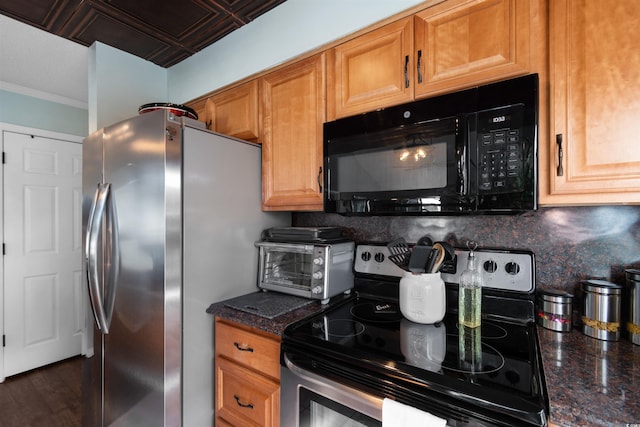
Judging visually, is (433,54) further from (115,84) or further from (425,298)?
(115,84)

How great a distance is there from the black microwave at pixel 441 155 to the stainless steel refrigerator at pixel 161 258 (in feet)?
1.78

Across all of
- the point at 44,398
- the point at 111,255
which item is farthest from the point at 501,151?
the point at 44,398

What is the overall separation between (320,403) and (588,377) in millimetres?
763

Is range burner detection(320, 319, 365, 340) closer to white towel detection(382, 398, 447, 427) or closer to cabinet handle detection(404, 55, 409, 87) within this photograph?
white towel detection(382, 398, 447, 427)

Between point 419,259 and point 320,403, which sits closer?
point 320,403

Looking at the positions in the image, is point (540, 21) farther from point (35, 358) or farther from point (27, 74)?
point (35, 358)

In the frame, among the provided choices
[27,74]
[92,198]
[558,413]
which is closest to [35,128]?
[27,74]

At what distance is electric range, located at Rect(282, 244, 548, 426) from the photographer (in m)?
0.72

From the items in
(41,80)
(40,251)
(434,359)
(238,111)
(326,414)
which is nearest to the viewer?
(434,359)

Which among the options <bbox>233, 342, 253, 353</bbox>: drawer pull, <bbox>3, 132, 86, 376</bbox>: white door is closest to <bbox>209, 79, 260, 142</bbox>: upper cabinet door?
<bbox>233, 342, 253, 353</bbox>: drawer pull

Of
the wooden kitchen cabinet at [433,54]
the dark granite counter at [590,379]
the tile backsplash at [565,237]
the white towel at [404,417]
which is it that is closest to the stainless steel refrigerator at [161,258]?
the wooden kitchen cabinet at [433,54]

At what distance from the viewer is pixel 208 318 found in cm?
140

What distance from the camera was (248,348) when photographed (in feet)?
4.09

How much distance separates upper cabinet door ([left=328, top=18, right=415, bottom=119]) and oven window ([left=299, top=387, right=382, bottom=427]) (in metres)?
1.15
